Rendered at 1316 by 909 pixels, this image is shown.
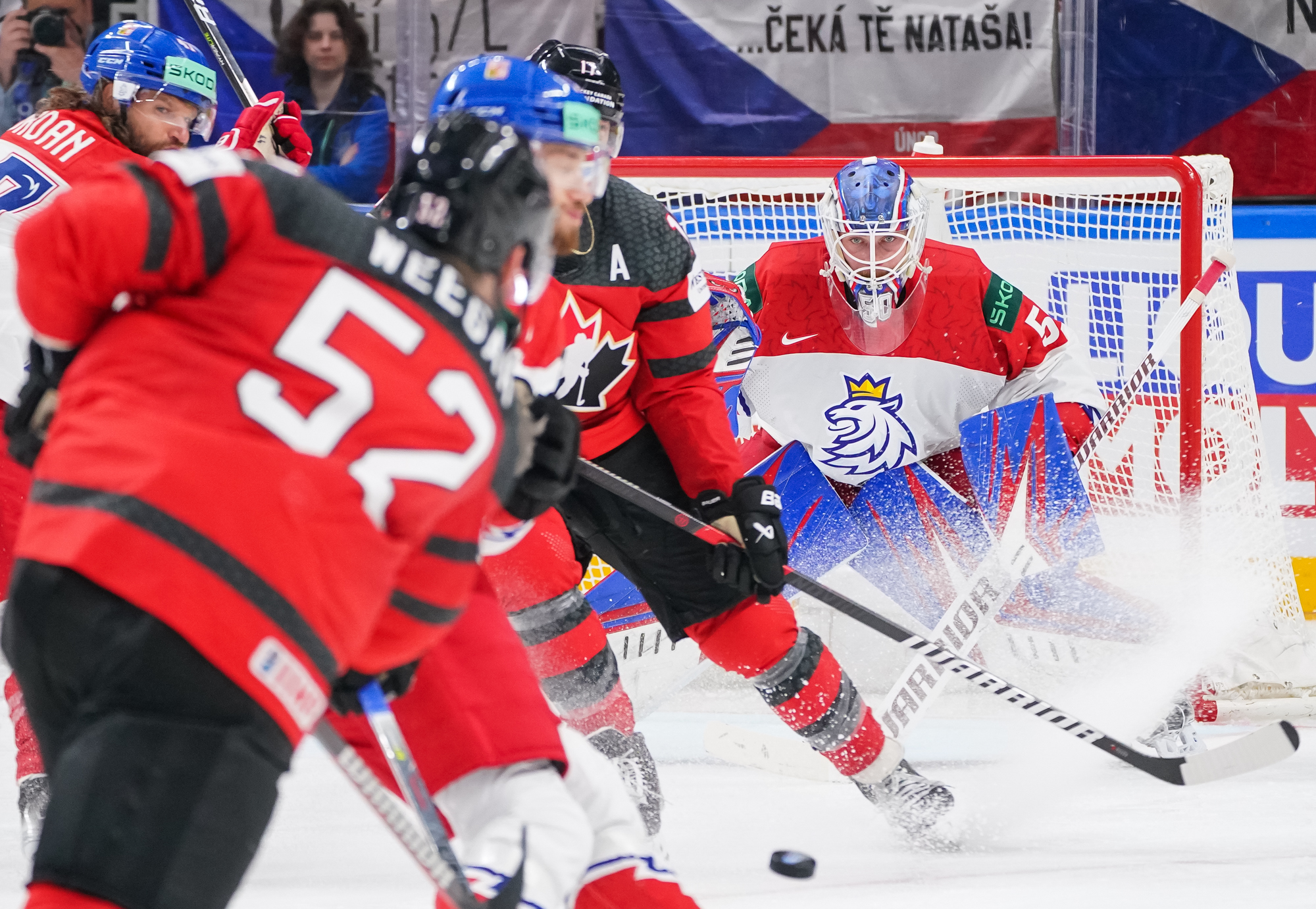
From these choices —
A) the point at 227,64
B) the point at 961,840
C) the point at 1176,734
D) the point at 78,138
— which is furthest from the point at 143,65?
the point at 1176,734

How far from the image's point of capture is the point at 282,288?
43.4 inches

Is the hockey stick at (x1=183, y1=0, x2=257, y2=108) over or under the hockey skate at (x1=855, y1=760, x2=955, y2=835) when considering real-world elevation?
over

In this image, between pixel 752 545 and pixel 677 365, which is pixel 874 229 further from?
pixel 752 545

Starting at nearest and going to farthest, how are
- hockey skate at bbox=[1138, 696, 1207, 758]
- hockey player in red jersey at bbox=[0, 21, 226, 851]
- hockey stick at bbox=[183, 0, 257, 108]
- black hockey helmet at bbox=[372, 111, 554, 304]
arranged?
black hockey helmet at bbox=[372, 111, 554, 304] < hockey player in red jersey at bbox=[0, 21, 226, 851] < hockey skate at bbox=[1138, 696, 1207, 758] < hockey stick at bbox=[183, 0, 257, 108]

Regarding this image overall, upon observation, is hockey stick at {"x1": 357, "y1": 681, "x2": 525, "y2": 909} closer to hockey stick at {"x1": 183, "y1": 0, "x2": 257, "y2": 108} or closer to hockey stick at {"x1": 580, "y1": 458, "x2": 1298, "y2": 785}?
hockey stick at {"x1": 580, "y1": 458, "x2": 1298, "y2": 785}

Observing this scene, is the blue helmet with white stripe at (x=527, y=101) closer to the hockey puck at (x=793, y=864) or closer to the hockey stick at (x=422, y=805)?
the hockey stick at (x=422, y=805)

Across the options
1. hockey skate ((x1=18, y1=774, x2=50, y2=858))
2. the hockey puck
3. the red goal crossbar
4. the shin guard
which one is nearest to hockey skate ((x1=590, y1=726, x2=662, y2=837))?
the shin guard

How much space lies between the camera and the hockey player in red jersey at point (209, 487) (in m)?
1.05

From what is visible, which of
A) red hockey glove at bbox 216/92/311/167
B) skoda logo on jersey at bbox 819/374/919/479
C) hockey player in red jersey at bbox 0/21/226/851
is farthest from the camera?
skoda logo on jersey at bbox 819/374/919/479

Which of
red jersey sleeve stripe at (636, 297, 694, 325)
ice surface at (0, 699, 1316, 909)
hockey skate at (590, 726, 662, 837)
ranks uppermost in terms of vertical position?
red jersey sleeve stripe at (636, 297, 694, 325)

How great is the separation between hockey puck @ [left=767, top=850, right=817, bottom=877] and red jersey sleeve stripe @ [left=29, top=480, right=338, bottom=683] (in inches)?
56.4

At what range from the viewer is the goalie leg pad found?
234cm

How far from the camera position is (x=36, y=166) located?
7.67ft

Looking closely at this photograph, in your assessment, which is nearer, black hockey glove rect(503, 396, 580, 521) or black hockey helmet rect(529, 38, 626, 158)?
black hockey glove rect(503, 396, 580, 521)
